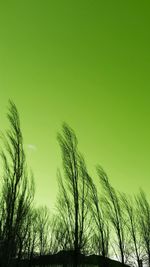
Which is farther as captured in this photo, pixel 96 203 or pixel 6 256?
pixel 96 203

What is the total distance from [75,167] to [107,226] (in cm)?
712

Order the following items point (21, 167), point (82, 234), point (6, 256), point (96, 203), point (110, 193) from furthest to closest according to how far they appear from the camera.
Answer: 1. point (110, 193)
2. point (96, 203)
3. point (82, 234)
4. point (21, 167)
5. point (6, 256)

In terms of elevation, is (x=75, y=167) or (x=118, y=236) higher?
(x=75, y=167)

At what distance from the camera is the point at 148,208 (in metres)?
25.3

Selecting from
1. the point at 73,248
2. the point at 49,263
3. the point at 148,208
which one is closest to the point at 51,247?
the point at 49,263

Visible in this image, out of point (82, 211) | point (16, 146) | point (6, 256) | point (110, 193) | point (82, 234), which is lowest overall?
point (6, 256)

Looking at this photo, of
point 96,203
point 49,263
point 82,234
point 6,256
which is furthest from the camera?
point 49,263

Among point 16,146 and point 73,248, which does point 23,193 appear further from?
point 73,248

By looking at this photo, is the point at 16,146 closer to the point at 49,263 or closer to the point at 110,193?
the point at 110,193

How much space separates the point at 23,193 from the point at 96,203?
24.9ft

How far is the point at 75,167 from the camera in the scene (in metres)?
14.2

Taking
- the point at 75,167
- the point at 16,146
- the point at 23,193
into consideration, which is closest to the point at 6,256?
the point at 23,193

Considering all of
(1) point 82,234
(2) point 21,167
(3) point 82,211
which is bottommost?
(1) point 82,234

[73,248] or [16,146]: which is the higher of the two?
[16,146]
